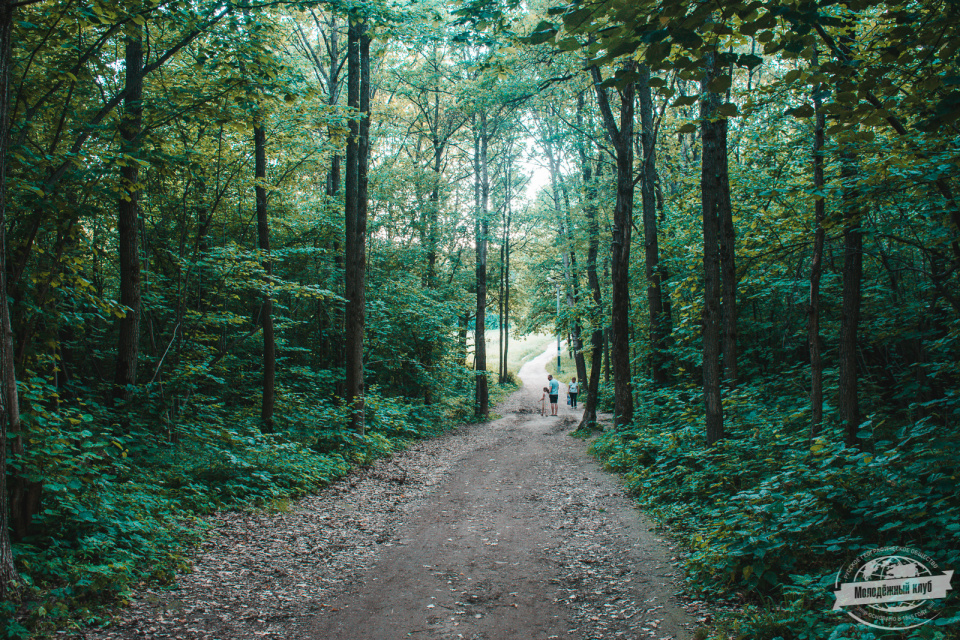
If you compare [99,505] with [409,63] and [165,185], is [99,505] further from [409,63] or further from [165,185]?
[409,63]

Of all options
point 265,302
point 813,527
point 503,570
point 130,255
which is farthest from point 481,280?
point 813,527

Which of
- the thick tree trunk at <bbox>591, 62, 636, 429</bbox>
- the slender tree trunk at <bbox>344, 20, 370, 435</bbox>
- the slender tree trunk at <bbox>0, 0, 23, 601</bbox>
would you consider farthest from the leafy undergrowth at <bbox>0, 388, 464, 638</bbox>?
the thick tree trunk at <bbox>591, 62, 636, 429</bbox>

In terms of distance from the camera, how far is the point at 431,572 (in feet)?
18.2

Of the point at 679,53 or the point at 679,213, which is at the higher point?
the point at 679,213

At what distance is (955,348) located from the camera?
7383 mm

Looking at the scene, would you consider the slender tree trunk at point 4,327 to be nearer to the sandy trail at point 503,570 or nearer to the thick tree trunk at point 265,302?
the sandy trail at point 503,570

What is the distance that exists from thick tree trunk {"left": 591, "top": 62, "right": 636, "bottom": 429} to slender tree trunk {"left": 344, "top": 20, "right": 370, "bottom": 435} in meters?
5.59

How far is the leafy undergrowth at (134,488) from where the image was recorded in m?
4.20

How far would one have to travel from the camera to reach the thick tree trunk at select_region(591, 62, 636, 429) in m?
12.7

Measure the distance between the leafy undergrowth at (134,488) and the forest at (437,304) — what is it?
33mm

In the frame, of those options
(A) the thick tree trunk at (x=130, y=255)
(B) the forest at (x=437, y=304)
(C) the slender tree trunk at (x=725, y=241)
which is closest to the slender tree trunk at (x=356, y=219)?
(B) the forest at (x=437, y=304)

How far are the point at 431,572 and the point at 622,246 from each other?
968cm

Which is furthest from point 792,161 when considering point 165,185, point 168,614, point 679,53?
point 165,185

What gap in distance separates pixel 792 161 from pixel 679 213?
4000 millimetres
